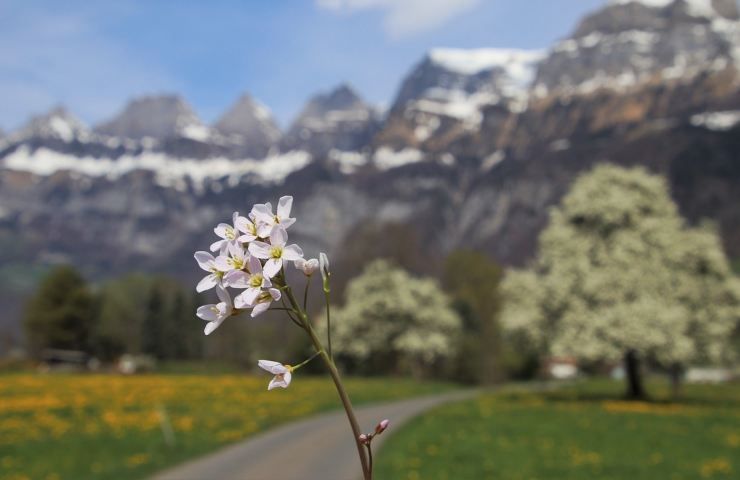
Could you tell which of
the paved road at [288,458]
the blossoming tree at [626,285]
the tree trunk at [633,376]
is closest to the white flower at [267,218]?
the paved road at [288,458]

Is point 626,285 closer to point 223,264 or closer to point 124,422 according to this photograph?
point 124,422

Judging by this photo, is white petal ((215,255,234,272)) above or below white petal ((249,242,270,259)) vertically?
below

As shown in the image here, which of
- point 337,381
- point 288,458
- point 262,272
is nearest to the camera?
point 337,381

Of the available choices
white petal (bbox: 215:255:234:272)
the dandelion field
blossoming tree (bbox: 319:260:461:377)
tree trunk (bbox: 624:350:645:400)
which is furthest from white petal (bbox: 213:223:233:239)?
blossoming tree (bbox: 319:260:461:377)

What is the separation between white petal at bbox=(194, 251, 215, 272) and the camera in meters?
1.84

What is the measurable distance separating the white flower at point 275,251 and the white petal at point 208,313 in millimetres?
229

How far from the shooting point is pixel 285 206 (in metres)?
1.86

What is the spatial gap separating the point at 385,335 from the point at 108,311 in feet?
152

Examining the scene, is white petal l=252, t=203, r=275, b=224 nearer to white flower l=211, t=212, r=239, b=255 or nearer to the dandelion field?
→ white flower l=211, t=212, r=239, b=255

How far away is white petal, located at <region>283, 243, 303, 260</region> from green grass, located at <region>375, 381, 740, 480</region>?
477 inches

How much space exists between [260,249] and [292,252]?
3.3 inches

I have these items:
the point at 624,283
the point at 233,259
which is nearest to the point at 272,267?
the point at 233,259

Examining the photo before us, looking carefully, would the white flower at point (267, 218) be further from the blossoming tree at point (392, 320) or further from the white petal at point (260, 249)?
the blossoming tree at point (392, 320)

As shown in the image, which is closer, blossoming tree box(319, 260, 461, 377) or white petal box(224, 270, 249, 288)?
white petal box(224, 270, 249, 288)
